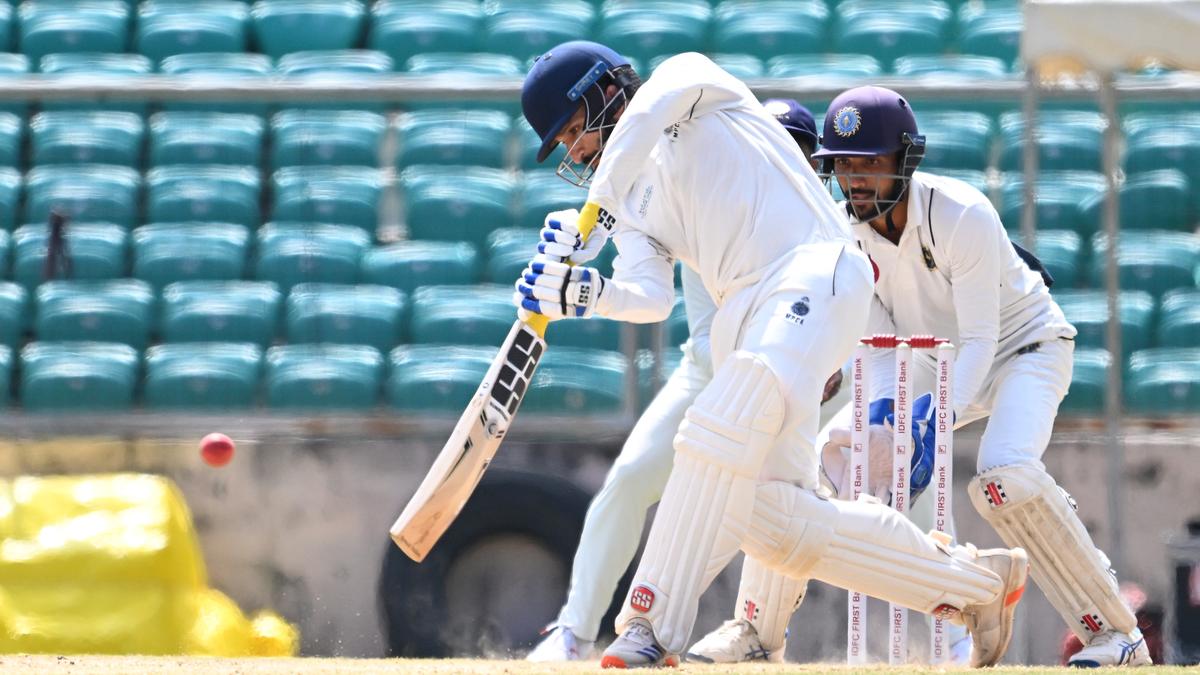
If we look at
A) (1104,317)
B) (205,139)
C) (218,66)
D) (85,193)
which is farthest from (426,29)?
(1104,317)

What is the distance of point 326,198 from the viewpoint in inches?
281

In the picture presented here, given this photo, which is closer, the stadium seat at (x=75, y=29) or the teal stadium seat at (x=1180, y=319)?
the teal stadium seat at (x=1180, y=319)

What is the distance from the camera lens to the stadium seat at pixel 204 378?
695cm

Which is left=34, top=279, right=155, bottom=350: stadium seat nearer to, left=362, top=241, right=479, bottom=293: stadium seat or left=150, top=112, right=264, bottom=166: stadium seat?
left=150, top=112, right=264, bottom=166: stadium seat

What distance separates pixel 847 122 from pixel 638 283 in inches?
42.4

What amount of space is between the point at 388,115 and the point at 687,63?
8.62 feet

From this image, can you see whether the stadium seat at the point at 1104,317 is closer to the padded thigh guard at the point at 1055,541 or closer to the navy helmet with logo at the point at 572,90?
the padded thigh guard at the point at 1055,541

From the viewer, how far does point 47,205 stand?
7152mm

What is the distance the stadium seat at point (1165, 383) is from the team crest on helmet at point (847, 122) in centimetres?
194

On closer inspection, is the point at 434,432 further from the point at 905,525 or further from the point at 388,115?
the point at 905,525

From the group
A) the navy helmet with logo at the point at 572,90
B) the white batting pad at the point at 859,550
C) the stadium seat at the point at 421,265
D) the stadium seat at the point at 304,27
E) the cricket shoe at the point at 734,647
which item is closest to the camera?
the white batting pad at the point at 859,550

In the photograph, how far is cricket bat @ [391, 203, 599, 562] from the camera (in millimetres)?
4934

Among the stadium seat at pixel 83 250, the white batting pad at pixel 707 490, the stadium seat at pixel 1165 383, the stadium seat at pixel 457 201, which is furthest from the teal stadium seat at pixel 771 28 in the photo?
the white batting pad at pixel 707 490

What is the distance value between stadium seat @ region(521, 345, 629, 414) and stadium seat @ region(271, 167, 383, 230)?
0.89 metres
